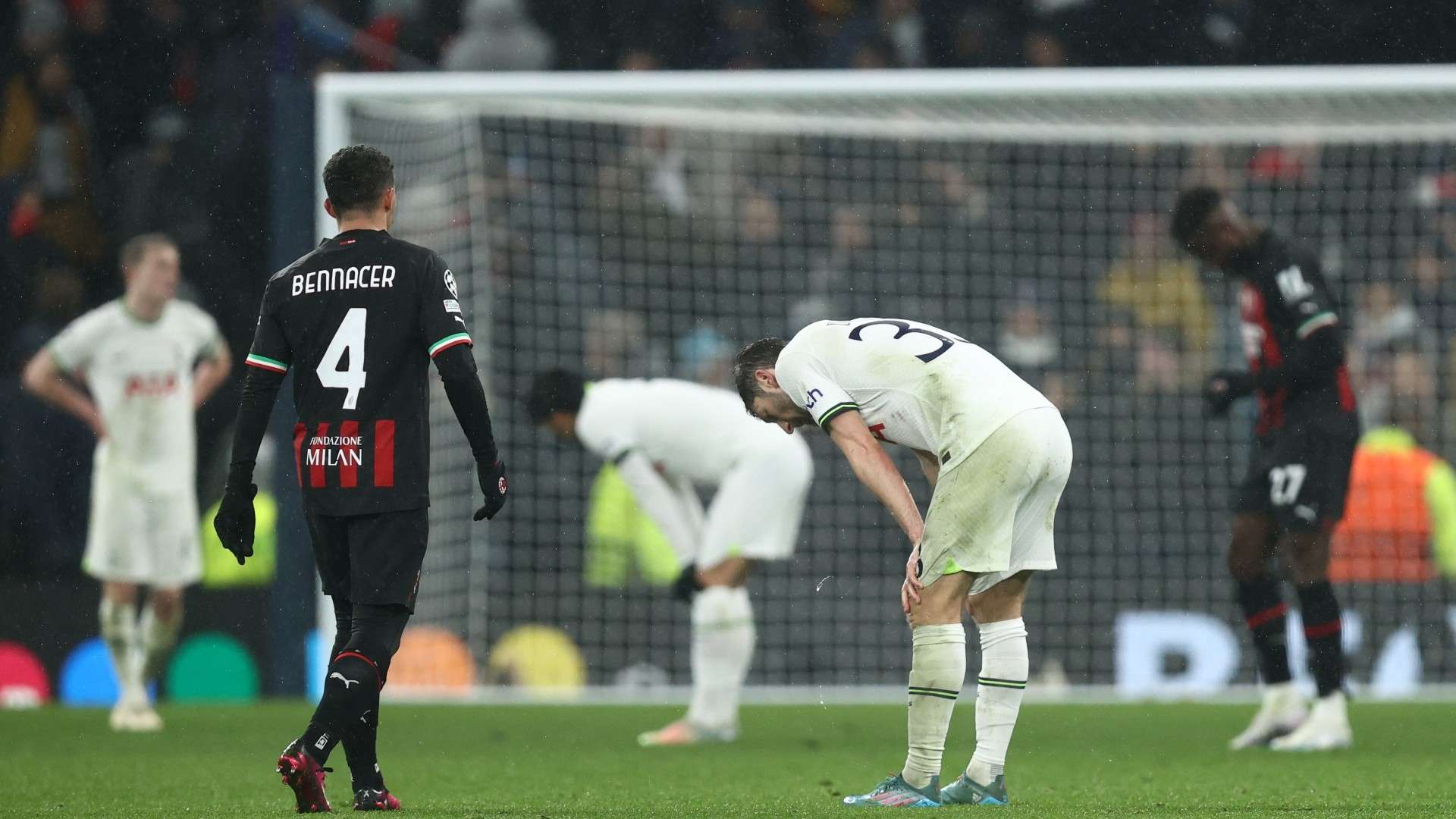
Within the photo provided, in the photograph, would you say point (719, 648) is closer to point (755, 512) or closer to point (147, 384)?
point (755, 512)

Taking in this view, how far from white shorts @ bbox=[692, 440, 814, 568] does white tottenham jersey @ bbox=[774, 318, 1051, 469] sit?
2754 mm

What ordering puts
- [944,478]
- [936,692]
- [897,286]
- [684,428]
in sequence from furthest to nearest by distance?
[897,286] < [684,428] < [944,478] < [936,692]

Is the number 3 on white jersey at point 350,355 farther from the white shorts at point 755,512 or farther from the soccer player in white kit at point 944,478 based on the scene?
the white shorts at point 755,512

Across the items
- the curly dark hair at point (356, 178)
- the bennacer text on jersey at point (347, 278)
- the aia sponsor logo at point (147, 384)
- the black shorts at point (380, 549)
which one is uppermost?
the curly dark hair at point (356, 178)

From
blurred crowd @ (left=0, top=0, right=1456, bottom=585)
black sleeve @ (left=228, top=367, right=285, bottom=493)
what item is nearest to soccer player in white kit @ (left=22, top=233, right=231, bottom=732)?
blurred crowd @ (left=0, top=0, right=1456, bottom=585)

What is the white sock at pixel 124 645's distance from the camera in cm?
882

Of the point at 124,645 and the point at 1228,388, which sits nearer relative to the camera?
the point at 1228,388

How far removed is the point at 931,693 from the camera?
486cm

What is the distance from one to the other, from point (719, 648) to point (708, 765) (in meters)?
1.30

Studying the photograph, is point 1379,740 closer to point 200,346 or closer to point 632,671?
point 632,671

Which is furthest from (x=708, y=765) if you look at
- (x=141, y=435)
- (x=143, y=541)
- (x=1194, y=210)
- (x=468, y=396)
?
(x=141, y=435)

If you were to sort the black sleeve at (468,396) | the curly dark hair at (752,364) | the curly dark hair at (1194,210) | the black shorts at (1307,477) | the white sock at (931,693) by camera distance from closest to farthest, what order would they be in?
the black sleeve at (468,396)
the white sock at (931,693)
the curly dark hair at (752,364)
the curly dark hair at (1194,210)
the black shorts at (1307,477)

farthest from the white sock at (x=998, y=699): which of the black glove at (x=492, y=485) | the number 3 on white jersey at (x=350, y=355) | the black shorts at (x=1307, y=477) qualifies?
the black shorts at (x=1307, y=477)

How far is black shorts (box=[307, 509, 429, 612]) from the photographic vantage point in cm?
476
